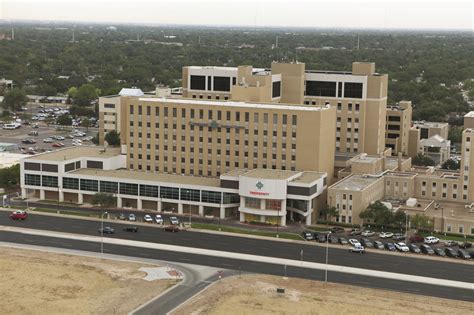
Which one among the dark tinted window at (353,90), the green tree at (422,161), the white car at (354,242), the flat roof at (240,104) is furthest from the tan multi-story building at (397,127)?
the white car at (354,242)

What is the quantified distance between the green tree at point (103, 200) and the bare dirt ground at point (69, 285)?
Answer: 24454mm

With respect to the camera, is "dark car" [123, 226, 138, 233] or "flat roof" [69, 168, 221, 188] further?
"flat roof" [69, 168, 221, 188]

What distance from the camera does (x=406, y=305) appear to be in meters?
83.6

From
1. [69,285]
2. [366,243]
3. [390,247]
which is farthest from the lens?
[366,243]

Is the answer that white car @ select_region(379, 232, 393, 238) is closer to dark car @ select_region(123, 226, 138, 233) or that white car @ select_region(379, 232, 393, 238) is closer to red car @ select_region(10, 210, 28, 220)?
dark car @ select_region(123, 226, 138, 233)

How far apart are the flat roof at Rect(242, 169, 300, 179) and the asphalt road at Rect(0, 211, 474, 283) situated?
13.4 meters

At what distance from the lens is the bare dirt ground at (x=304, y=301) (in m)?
81.3

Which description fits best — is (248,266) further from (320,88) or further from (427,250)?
(320,88)

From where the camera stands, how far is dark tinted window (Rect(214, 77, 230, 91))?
15712cm

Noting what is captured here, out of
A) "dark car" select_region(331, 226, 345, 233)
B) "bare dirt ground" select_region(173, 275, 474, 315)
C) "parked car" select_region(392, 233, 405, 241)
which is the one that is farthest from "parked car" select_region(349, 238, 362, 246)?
"bare dirt ground" select_region(173, 275, 474, 315)


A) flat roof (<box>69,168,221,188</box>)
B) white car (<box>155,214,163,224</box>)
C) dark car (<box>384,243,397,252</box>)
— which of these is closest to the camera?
dark car (<box>384,243,397,252</box>)

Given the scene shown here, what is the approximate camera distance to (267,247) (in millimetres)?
107000

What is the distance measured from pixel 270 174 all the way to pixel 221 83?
38524mm

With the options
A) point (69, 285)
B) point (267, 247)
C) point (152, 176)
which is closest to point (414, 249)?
point (267, 247)
